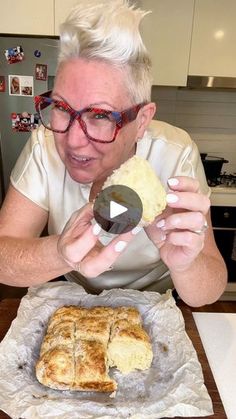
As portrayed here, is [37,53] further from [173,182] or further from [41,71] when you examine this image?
[173,182]

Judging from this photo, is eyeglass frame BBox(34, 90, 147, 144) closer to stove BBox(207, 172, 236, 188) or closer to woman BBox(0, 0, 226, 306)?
woman BBox(0, 0, 226, 306)

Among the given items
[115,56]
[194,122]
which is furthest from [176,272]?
[194,122]

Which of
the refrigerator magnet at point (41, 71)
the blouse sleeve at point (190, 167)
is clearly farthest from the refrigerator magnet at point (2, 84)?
the blouse sleeve at point (190, 167)

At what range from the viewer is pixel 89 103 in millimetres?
858

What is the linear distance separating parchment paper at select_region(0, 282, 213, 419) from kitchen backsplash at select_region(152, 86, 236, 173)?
2165 mm

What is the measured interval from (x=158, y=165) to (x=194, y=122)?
1.98 meters

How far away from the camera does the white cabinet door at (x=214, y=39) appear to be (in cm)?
245

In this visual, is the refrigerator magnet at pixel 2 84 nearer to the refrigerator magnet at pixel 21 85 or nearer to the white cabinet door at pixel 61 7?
the refrigerator magnet at pixel 21 85

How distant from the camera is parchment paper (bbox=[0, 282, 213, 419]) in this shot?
2.68 ft

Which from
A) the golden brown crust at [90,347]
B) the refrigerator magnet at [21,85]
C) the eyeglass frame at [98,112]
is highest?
the eyeglass frame at [98,112]

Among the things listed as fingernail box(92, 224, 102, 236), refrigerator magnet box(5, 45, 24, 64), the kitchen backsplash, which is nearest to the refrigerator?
refrigerator magnet box(5, 45, 24, 64)

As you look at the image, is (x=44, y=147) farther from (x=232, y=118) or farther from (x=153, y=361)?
(x=232, y=118)

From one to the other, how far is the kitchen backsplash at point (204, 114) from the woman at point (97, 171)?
1984 mm
